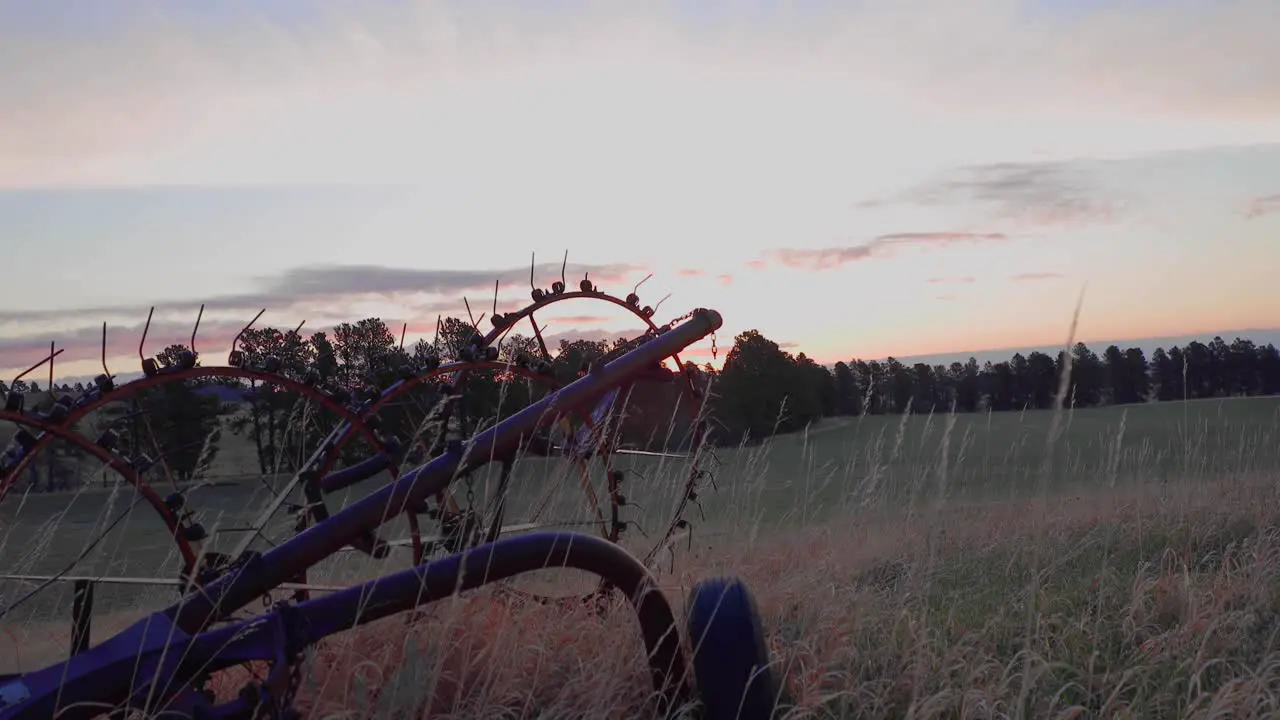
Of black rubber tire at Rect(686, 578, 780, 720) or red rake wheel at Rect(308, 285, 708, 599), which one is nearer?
black rubber tire at Rect(686, 578, 780, 720)

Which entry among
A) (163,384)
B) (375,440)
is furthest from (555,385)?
(163,384)

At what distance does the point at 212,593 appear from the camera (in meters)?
2.88

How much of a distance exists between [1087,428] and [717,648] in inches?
1240

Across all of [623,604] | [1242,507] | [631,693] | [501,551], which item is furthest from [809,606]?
[1242,507]

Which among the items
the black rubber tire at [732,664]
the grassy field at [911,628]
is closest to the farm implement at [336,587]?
the black rubber tire at [732,664]

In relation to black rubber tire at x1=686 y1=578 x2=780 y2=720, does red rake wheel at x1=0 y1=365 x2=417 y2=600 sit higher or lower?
higher

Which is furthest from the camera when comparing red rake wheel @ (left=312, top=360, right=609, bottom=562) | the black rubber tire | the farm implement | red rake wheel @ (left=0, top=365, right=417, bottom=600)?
red rake wheel @ (left=312, top=360, right=609, bottom=562)

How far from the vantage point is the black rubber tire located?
3252 millimetres

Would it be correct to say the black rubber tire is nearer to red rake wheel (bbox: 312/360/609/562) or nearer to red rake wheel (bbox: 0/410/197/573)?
red rake wheel (bbox: 312/360/609/562)

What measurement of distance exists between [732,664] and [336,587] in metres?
1.30

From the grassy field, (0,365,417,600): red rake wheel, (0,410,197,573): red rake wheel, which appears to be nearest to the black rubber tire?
the grassy field

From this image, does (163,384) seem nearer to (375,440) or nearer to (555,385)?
(375,440)

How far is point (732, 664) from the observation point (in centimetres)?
326

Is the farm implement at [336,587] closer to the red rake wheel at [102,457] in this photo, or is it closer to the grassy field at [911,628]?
the red rake wheel at [102,457]
